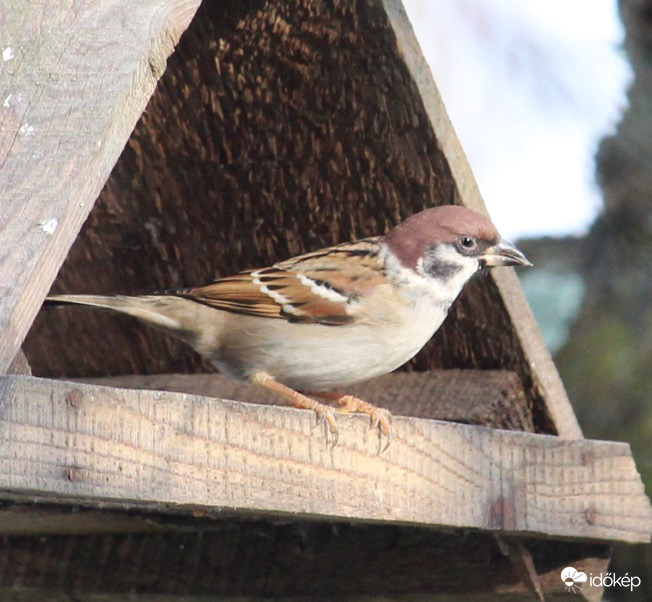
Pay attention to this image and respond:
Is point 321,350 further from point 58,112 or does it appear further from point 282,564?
point 58,112

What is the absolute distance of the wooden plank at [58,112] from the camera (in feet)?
6.73

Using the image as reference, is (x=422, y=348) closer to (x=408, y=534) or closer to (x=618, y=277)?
(x=408, y=534)

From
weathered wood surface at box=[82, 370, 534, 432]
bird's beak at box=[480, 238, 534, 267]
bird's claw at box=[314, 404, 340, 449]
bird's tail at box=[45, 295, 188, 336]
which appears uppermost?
bird's beak at box=[480, 238, 534, 267]

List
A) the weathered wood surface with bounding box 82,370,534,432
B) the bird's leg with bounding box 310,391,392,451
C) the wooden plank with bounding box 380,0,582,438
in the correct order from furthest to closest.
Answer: the weathered wood surface with bounding box 82,370,534,432 → the wooden plank with bounding box 380,0,582,438 → the bird's leg with bounding box 310,391,392,451

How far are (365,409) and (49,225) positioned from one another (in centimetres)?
111

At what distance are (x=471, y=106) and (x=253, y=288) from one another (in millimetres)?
5108

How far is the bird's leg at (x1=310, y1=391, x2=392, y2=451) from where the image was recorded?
97.9 inches

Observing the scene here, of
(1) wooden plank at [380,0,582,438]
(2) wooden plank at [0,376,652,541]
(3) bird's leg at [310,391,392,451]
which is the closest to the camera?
(2) wooden plank at [0,376,652,541]

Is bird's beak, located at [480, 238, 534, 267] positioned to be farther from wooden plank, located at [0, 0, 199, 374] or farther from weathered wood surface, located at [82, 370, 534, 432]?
wooden plank, located at [0, 0, 199, 374]

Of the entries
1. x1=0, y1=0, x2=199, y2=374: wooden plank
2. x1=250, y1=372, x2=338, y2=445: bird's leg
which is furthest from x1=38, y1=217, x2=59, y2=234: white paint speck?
x1=250, y1=372, x2=338, y2=445: bird's leg

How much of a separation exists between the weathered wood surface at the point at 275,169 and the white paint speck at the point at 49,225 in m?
1.25

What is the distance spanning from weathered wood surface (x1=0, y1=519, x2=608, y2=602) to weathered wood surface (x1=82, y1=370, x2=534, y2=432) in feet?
1.13

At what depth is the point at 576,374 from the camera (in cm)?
506

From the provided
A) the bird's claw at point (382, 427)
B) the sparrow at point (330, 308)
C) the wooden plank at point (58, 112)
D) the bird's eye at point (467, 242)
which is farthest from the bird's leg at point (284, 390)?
the wooden plank at point (58, 112)
